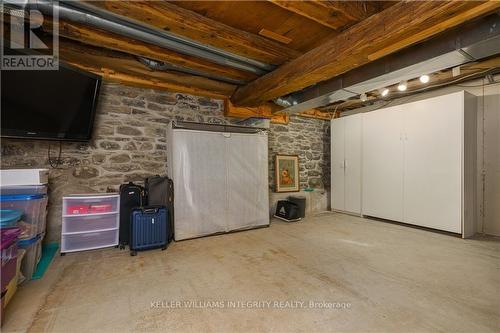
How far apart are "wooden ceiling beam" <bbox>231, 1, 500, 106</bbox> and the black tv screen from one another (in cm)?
220

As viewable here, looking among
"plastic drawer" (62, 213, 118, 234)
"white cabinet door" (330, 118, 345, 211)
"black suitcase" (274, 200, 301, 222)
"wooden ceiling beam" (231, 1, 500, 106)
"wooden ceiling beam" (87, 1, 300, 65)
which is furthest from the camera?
"white cabinet door" (330, 118, 345, 211)

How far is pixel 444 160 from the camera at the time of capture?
3428 millimetres

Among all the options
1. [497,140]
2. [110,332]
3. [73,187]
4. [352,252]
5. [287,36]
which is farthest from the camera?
[497,140]

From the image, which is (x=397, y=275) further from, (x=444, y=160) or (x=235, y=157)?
(x=235, y=157)

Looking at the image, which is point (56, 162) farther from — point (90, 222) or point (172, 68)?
point (172, 68)

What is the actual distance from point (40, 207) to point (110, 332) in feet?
5.48

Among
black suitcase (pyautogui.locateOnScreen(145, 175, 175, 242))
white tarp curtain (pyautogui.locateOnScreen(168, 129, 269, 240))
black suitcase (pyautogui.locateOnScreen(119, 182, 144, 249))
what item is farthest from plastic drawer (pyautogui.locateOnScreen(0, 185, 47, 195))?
white tarp curtain (pyautogui.locateOnScreen(168, 129, 269, 240))

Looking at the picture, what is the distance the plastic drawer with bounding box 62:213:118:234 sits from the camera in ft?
8.82

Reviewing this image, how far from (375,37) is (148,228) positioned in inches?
120

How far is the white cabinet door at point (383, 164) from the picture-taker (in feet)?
13.1

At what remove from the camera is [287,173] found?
188 inches

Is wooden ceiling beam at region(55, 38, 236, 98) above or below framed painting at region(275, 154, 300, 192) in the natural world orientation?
above

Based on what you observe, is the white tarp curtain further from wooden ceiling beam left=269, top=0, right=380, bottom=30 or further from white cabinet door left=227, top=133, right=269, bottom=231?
wooden ceiling beam left=269, top=0, right=380, bottom=30

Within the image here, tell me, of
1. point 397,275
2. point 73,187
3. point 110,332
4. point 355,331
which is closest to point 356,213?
point 397,275
